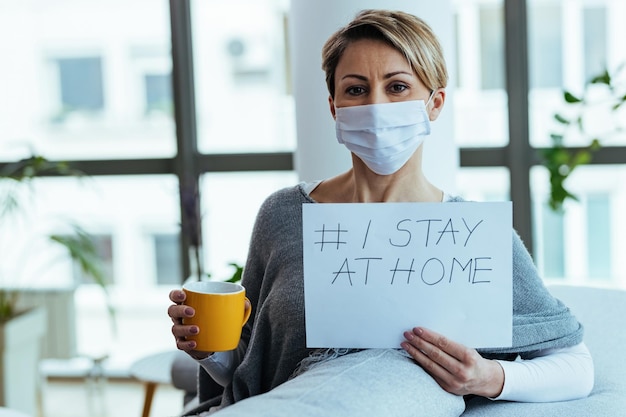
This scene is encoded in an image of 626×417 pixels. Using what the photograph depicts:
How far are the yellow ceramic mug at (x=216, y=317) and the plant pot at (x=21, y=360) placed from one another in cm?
216

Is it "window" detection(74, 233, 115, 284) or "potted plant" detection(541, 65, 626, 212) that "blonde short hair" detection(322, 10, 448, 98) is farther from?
"window" detection(74, 233, 115, 284)

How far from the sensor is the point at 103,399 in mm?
3596

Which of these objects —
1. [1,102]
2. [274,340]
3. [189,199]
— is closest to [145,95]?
[1,102]

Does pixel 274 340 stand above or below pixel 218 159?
below

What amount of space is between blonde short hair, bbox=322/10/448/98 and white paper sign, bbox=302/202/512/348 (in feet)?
0.77

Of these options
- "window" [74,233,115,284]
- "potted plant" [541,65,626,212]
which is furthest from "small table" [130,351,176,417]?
"potted plant" [541,65,626,212]

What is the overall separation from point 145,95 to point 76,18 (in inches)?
17.3

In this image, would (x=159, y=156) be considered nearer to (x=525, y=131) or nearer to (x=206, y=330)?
(x=525, y=131)

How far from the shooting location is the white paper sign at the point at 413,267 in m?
1.16

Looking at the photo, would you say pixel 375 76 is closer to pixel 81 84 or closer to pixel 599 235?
pixel 599 235

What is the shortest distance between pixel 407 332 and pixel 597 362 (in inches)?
17.5

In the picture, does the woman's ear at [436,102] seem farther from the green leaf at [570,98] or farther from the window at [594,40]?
the window at [594,40]

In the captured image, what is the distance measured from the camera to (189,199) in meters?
2.80

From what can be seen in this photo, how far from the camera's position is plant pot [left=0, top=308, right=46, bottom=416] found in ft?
10.2
